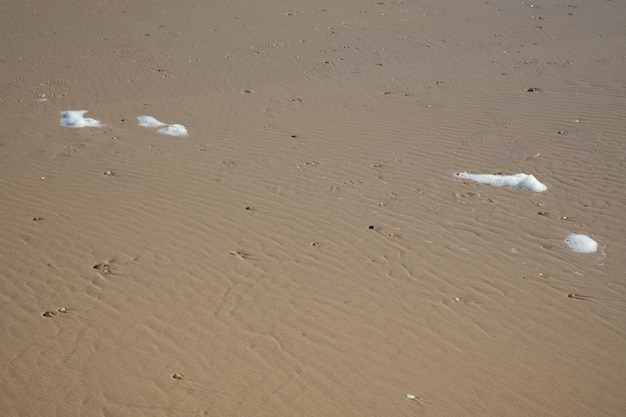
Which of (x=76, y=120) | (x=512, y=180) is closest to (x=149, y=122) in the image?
(x=76, y=120)

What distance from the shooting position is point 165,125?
9.30 meters

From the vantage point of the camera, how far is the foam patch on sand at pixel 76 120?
9.19 metres

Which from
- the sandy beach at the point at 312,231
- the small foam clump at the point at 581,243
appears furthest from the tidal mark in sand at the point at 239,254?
the small foam clump at the point at 581,243

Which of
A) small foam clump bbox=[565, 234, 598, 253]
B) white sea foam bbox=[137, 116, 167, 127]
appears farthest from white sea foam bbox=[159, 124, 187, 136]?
small foam clump bbox=[565, 234, 598, 253]

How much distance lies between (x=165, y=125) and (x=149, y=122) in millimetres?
245

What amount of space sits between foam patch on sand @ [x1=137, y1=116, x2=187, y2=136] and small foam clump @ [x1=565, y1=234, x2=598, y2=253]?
16.8ft

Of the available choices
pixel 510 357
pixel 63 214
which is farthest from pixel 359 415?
pixel 63 214

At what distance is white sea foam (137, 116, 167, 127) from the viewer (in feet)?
30.5

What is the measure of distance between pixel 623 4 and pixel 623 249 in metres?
12.1

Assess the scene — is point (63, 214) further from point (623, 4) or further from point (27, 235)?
point (623, 4)

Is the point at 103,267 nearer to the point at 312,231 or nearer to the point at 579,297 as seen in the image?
the point at 312,231

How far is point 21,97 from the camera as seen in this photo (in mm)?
10359

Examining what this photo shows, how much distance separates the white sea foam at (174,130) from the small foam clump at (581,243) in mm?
5130

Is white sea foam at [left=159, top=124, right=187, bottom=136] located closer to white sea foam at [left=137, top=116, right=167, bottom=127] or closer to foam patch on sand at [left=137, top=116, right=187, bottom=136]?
foam patch on sand at [left=137, top=116, right=187, bottom=136]
